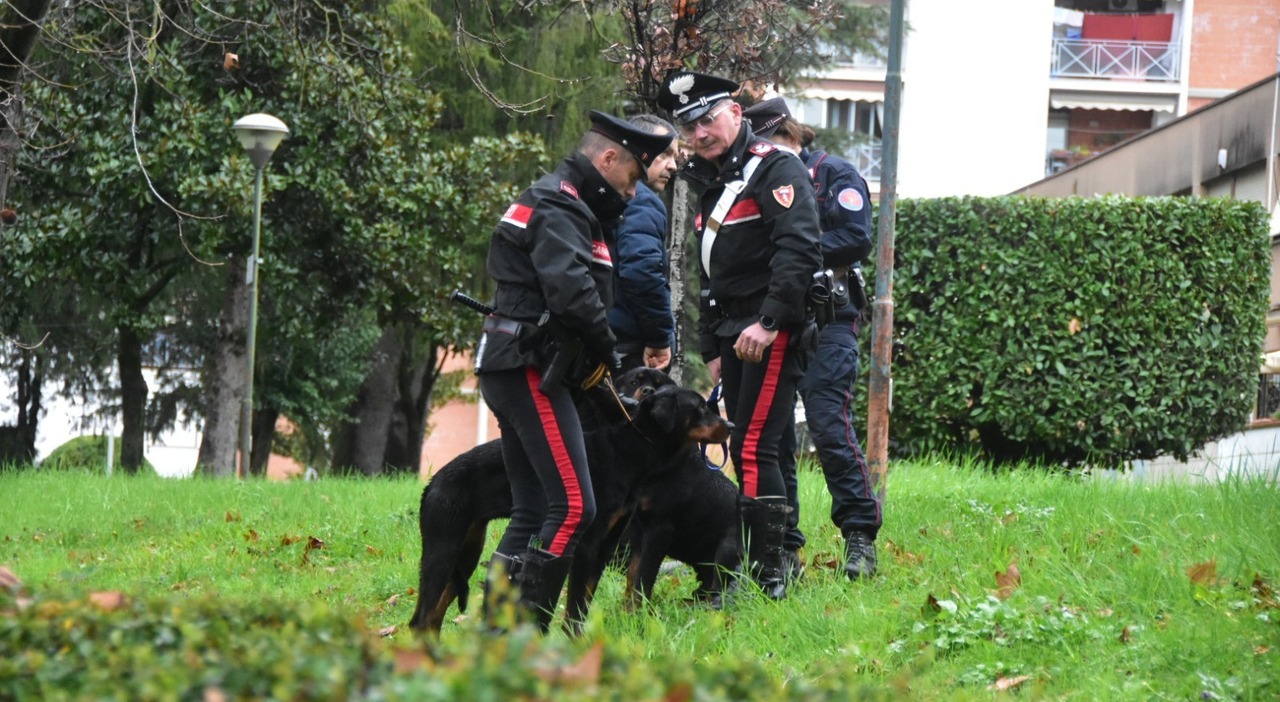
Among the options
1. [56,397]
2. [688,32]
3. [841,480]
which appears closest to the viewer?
[841,480]

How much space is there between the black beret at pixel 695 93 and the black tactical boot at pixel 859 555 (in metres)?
2.05

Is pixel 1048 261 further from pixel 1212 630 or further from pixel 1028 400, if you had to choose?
pixel 1212 630

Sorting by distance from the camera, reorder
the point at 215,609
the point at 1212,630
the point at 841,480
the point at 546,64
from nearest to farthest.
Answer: the point at 215,609
the point at 1212,630
the point at 841,480
the point at 546,64

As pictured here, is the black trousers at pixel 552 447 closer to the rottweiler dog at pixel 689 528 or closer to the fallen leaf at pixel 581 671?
the rottweiler dog at pixel 689 528

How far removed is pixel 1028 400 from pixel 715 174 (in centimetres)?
697

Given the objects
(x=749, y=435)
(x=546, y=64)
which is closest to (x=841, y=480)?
(x=749, y=435)

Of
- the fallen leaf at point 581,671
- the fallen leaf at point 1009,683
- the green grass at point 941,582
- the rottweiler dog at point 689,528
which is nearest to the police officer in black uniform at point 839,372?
the green grass at point 941,582

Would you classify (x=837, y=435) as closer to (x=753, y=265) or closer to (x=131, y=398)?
(x=753, y=265)

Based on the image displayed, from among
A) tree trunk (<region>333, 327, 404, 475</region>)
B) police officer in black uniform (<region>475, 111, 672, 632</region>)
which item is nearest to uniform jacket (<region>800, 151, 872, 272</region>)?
police officer in black uniform (<region>475, 111, 672, 632</region>)

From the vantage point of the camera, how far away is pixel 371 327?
25.3 m

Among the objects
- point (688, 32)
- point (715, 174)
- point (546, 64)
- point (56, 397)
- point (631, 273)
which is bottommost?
point (56, 397)

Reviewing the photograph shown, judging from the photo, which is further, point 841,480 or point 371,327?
point 371,327

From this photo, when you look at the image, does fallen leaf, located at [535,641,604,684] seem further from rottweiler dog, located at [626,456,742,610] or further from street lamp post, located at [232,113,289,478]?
street lamp post, located at [232,113,289,478]

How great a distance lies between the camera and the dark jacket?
700 cm
